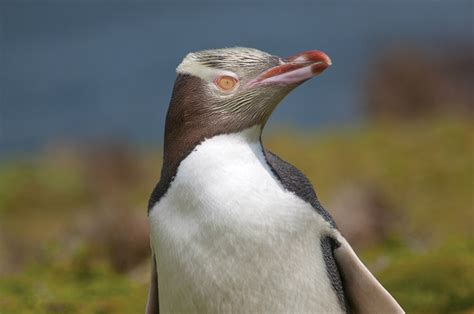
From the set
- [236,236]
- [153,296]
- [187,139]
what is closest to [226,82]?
[187,139]

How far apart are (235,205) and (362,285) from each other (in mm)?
850

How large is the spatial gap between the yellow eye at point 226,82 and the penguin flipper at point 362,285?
2.86 feet

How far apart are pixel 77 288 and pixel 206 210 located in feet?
14.0

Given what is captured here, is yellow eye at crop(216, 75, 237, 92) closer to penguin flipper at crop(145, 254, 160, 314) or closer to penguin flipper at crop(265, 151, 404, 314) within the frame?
penguin flipper at crop(265, 151, 404, 314)

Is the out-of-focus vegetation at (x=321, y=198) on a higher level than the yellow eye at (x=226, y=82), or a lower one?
lower

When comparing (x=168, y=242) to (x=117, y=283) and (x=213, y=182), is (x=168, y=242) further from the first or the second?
(x=117, y=283)

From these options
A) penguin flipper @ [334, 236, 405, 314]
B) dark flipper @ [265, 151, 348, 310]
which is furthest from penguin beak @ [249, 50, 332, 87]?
penguin flipper @ [334, 236, 405, 314]

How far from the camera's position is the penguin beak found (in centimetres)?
389

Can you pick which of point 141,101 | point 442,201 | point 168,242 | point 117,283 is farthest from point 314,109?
point 168,242

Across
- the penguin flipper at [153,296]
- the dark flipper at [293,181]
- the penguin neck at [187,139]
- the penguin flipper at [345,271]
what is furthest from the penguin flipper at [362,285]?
the penguin flipper at [153,296]

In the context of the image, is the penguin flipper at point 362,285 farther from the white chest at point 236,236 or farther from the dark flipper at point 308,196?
the white chest at point 236,236

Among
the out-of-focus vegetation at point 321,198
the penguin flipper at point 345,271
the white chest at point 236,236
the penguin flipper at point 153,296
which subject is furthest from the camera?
the out-of-focus vegetation at point 321,198

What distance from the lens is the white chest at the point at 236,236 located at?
381 cm

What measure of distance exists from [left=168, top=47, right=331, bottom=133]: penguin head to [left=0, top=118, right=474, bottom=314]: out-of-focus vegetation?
114 inches
